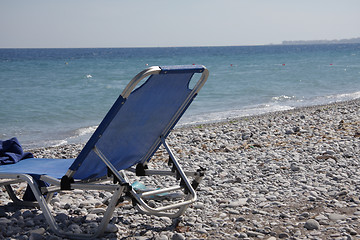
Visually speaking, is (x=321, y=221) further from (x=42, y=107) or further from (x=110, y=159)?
(x=42, y=107)

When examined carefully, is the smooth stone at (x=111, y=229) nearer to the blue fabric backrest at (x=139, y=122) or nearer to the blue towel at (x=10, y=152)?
the blue fabric backrest at (x=139, y=122)

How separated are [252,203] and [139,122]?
4.18ft

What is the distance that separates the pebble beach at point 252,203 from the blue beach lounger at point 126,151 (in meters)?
0.19

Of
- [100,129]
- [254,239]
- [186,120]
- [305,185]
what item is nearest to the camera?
[100,129]

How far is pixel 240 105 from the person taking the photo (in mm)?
15844

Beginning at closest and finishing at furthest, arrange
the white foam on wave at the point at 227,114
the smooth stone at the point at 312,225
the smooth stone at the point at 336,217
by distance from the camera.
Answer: the smooth stone at the point at 312,225 → the smooth stone at the point at 336,217 → the white foam on wave at the point at 227,114

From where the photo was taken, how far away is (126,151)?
140 inches

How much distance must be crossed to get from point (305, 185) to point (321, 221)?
0.96m

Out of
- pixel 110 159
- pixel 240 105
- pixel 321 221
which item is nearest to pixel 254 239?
pixel 321 221

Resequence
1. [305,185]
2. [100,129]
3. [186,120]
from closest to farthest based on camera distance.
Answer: [100,129]
[305,185]
[186,120]

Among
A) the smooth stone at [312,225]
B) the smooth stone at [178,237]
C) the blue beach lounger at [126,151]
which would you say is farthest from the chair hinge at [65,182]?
the smooth stone at [312,225]

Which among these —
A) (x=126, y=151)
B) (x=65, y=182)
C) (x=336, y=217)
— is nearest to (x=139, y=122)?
(x=126, y=151)

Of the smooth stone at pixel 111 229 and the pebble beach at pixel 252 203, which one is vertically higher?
the smooth stone at pixel 111 229

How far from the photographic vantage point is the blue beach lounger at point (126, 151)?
3.09 m
